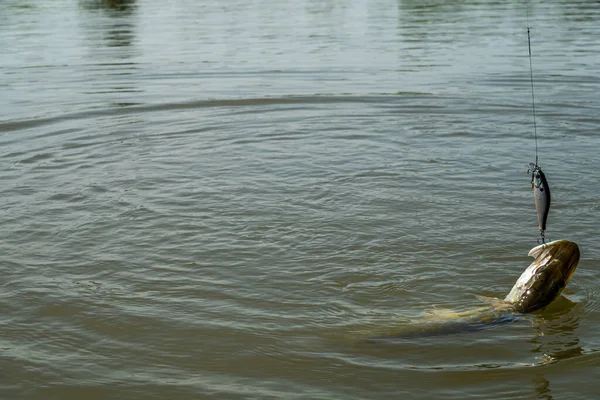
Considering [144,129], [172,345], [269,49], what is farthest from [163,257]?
[269,49]

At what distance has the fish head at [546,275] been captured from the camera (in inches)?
228

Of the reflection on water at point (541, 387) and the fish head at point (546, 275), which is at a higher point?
the fish head at point (546, 275)

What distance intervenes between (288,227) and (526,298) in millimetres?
2672

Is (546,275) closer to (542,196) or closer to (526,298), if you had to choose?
(526,298)

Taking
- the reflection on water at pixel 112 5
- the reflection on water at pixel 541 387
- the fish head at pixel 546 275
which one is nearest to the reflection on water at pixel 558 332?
the fish head at pixel 546 275

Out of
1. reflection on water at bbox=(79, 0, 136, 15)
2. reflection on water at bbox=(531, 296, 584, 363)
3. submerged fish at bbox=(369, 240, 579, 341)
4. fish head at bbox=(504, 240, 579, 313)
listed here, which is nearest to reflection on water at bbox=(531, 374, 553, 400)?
reflection on water at bbox=(531, 296, 584, 363)

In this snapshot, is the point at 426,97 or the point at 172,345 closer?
the point at 172,345

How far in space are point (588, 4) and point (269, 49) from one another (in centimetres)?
1594

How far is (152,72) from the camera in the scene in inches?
701

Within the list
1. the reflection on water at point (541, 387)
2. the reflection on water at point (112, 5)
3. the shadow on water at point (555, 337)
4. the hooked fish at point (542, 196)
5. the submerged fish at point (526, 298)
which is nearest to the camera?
the reflection on water at point (541, 387)

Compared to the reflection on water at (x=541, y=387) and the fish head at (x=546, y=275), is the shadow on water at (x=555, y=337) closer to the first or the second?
the reflection on water at (x=541, y=387)

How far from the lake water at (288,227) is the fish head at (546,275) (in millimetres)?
189

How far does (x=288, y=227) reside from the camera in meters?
7.90

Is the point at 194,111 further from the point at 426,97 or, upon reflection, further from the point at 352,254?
the point at 352,254
